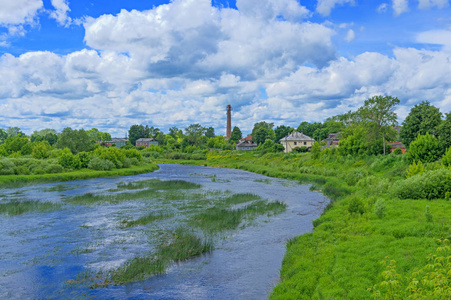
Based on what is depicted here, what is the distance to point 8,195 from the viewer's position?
4159 centimetres

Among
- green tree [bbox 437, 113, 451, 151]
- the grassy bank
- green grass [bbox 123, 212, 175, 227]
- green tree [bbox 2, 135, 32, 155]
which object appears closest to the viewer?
the grassy bank

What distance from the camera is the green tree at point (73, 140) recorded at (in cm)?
10606

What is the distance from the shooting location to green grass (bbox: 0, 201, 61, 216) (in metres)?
31.5

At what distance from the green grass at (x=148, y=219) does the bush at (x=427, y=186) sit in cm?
2188

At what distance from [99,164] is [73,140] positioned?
40.7 meters

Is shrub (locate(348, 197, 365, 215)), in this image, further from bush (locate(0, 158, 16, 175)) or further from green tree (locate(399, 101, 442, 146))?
bush (locate(0, 158, 16, 175))

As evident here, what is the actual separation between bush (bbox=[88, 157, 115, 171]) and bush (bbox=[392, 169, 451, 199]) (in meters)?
62.0

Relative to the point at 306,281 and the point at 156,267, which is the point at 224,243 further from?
the point at 306,281

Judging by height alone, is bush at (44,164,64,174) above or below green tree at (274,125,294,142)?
below

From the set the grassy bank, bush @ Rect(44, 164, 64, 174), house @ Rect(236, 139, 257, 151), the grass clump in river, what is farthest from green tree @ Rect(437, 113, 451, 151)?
house @ Rect(236, 139, 257, 151)

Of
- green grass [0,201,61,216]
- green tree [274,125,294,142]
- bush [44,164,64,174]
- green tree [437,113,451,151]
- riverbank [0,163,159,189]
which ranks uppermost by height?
green tree [274,125,294,142]

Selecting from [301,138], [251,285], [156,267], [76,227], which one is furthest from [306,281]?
[301,138]

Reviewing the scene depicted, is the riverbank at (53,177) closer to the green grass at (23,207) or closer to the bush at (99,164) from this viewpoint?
the bush at (99,164)

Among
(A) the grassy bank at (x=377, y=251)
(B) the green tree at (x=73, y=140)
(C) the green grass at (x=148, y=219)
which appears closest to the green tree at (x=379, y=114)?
(A) the grassy bank at (x=377, y=251)
